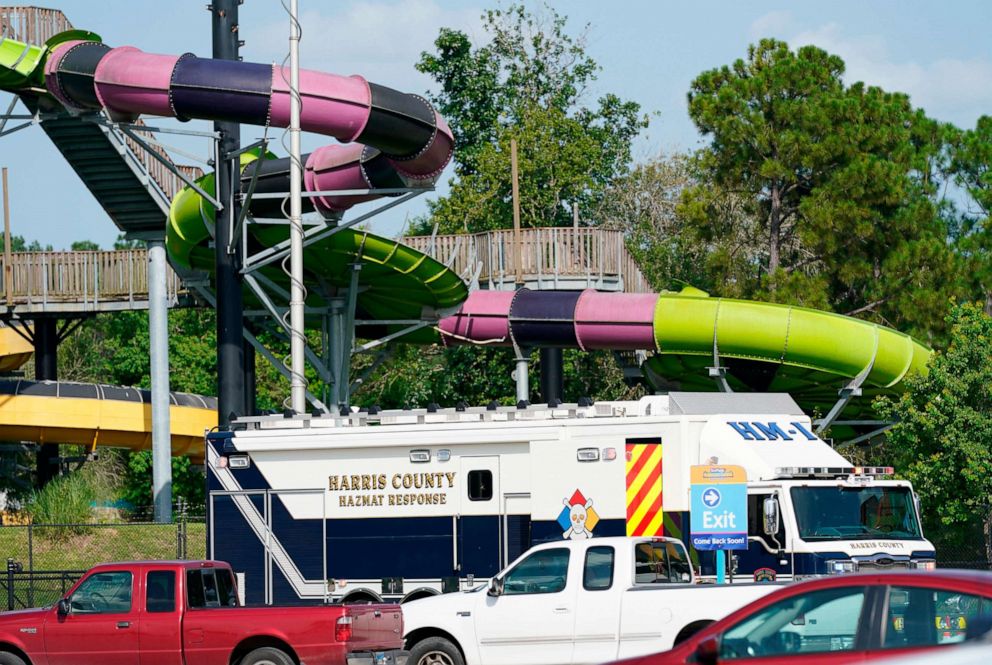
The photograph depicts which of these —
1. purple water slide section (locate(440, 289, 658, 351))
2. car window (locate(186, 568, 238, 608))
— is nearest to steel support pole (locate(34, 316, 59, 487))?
purple water slide section (locate(440, 289, 658, 351))

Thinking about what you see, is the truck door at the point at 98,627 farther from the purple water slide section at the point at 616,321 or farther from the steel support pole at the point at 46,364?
the steel support pole at the point at 46,364

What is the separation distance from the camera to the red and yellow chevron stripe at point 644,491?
774 inches

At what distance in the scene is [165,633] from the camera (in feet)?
54.0

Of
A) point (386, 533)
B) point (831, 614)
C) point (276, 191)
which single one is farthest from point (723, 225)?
point (831, 614)

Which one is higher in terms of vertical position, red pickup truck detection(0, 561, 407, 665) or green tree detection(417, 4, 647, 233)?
green tree detection(417, 4, 647, 233)

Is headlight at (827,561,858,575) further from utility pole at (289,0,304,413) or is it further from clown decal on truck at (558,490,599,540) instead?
utility pole at (289,0,304,413)

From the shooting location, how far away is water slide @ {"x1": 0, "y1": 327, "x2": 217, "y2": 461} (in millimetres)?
42312

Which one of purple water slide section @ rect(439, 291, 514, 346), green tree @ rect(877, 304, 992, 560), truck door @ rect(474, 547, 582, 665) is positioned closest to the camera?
truck door @ rect(474, 547, 582, 665)

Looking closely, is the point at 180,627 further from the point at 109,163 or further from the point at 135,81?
the point at 109,163

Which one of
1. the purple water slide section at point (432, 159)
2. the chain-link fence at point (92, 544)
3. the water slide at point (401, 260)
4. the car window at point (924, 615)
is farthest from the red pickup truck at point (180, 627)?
the chain-link fence at point (92, 544)

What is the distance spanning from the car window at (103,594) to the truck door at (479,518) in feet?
16.7

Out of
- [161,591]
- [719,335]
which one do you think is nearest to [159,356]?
[719,335]

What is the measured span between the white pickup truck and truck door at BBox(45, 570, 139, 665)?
9.63 ft

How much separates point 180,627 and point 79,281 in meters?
28.0
